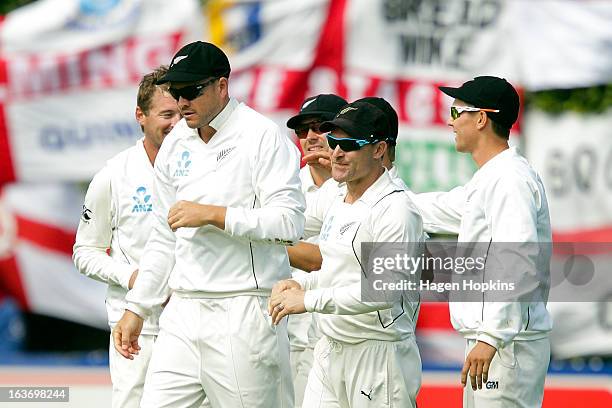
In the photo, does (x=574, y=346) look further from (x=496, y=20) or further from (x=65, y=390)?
(x=65, y=390)

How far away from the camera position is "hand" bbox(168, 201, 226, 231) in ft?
17.1

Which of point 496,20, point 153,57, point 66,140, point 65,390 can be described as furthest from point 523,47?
point 65,390

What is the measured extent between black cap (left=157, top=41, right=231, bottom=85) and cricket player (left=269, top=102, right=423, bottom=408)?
0.53 metres

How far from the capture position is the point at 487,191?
17.4ft

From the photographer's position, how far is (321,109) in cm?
691

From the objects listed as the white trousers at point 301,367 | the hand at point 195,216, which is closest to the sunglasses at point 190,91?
the hand at point 195,216

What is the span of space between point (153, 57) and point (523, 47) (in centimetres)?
349

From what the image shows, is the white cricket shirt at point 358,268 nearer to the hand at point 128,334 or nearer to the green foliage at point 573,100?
the hand at point 128,334

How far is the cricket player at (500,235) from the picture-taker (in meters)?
5.11

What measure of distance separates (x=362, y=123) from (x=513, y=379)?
1.26m

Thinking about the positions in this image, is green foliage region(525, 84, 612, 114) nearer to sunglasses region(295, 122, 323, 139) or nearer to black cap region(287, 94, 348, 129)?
black cap region(287, 94, 348, 129)

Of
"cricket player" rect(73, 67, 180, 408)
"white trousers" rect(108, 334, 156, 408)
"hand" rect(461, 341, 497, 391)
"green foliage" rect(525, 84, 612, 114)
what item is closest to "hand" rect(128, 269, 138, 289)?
"cricket player" rect(73, 67, 180, 408)

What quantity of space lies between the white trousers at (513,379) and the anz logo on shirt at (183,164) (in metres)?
1.44

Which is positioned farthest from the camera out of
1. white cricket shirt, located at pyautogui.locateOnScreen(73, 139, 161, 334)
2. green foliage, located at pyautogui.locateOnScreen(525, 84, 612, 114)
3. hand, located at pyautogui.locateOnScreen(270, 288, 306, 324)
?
green foliage, located at pyautogui.locateOnScreen(525, 84, 612, 114)
